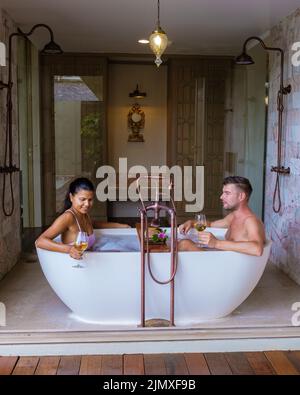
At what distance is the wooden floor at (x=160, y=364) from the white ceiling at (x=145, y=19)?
2759mm

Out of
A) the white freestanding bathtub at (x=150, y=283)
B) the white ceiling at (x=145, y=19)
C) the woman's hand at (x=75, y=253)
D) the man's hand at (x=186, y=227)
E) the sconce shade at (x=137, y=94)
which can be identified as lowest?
the white freestanding bathtub at (x=150, y=283)

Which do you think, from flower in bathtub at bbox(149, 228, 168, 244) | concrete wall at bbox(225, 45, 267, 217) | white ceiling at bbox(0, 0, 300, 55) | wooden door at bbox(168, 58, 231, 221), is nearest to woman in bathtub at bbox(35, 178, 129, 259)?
flower in bathtub at bbox(149, 228, 168, 244)

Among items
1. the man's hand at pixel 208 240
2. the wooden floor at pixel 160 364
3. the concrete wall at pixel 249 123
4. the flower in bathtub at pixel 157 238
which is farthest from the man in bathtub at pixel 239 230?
the concrete wall at pixel 249 123

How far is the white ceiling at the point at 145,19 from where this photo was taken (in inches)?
159

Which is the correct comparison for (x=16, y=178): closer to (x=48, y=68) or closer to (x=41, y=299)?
(x=41, y=299)

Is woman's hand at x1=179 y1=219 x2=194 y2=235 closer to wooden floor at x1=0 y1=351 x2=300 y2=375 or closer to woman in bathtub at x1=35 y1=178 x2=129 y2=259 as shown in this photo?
woman in bathtub at x1=35 y1=178 x2=129 y2=259

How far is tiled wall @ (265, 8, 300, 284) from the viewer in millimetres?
4152

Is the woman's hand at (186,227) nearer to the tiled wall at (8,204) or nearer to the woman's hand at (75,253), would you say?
the woman's hand at (75,253)

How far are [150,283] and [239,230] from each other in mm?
745

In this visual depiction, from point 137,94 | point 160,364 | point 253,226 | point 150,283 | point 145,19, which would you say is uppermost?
point 145,19

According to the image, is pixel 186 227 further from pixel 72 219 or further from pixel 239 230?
pixel 72 219

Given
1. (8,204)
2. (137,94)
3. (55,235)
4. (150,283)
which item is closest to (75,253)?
(55,235)

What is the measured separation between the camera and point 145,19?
180 inches

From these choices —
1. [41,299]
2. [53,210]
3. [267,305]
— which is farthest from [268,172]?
[53,210]
